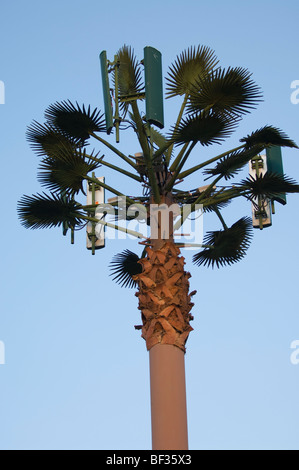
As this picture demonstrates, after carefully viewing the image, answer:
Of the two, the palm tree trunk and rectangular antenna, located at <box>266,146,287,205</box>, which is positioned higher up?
rectangular antenna, located at <box>266,146,287,205</box>

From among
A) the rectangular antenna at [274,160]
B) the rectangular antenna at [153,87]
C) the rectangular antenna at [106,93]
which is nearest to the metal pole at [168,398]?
the rectangular antenna at [153,87]

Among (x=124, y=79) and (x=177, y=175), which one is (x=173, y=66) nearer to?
(x=124, y=79)

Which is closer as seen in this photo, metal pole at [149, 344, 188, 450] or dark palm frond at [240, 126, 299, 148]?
metal pole at [149, 344, 188, 450]

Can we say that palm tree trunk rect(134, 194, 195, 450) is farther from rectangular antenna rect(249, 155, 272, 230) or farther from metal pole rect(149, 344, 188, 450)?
rectangular antenna rect(249, 155, 272, 230)

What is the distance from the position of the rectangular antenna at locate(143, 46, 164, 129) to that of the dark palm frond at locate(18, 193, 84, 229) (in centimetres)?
208

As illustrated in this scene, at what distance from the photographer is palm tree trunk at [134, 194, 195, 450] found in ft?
40.6

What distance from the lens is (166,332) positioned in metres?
13.0

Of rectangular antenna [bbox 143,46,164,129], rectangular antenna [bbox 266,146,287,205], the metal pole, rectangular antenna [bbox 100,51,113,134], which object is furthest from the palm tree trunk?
rectangular antenna [bbox 266,146,287,205]

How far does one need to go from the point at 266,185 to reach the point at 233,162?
694 mm

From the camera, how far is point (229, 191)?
49.2 feet

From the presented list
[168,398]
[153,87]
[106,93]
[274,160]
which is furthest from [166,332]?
[274,160]

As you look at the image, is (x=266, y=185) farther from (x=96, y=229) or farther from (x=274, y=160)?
(x=96, y=229)

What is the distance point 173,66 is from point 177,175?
92.9 inches
